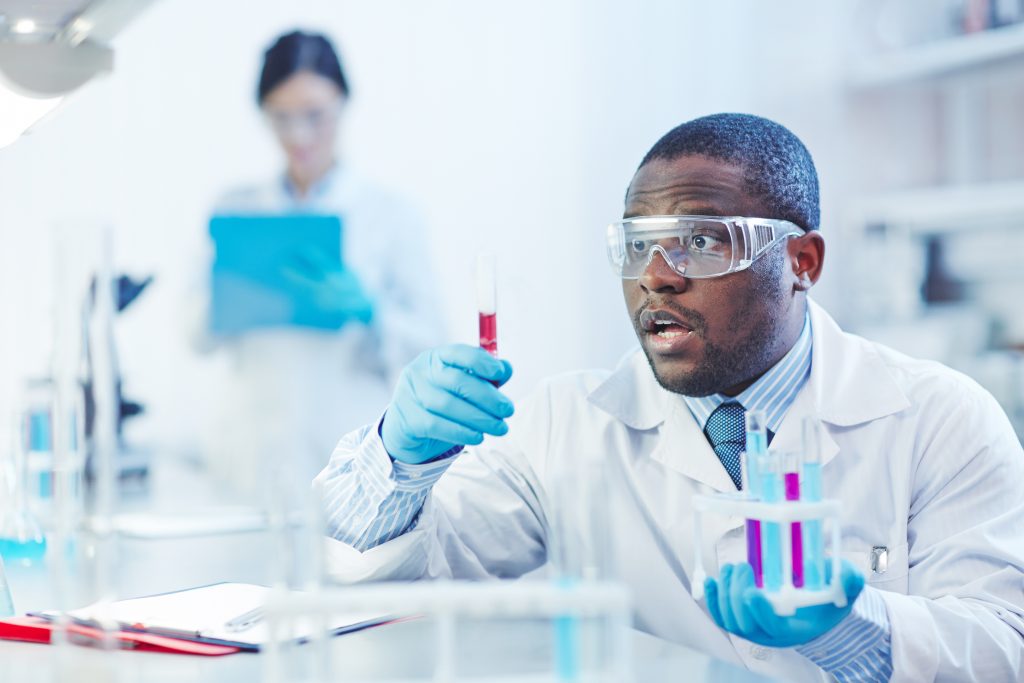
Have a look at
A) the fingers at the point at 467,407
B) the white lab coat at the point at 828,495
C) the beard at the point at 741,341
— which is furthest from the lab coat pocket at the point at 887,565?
the fingers at the point at 467,407

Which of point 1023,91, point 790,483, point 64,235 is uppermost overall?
point 1023,91

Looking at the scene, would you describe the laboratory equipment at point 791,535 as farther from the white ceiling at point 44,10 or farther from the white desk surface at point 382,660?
the white ceiling at point 44,10

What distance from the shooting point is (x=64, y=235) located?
95 centimetres

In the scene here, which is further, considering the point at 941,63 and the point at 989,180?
the point at 989,180

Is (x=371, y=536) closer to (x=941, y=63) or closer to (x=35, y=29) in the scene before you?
(x=35, y=29)

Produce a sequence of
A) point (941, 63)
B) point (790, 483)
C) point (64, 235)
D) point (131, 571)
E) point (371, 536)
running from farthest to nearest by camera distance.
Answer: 1. point (941, 63)
2. point (131, 571)
3. point (371, 536)
4. point (790, 483)
5. point (64, 235)

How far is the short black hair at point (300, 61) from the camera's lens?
3.29 meters

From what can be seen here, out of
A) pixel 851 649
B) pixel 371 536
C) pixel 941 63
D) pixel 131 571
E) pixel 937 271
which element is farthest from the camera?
pixel 937 271

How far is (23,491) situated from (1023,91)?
10.4 feet

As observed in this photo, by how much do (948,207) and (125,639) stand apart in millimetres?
2815

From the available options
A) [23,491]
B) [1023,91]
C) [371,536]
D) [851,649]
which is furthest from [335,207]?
[851,649]

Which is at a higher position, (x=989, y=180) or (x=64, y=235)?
(x=989, y=180)

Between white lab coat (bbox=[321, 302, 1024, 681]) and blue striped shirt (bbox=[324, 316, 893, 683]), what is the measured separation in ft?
0.08

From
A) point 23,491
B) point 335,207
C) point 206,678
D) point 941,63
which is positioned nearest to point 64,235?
point 206,678
